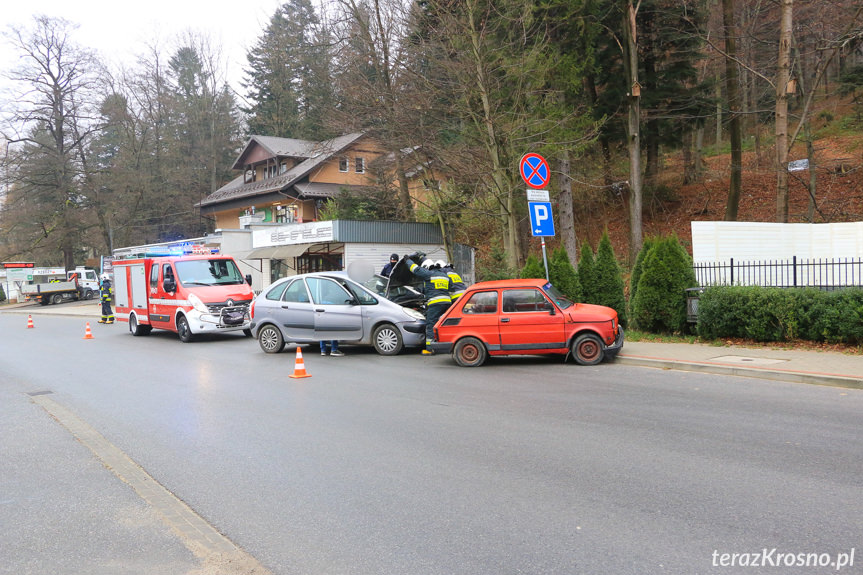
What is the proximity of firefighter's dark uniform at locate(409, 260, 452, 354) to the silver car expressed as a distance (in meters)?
0.44

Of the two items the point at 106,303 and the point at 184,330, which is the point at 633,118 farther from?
the point at 106,303

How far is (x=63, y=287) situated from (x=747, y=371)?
53.5 metres

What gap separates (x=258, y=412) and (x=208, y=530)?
3814mm

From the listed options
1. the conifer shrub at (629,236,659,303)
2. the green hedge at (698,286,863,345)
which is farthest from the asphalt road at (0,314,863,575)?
the conifer shrub at (629,236,659,303)

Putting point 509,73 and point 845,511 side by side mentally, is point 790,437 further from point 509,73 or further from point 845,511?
point 509,73

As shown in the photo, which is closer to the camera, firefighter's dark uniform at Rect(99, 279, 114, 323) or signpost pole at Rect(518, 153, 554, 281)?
signpost pole at Rect(518, 153, 554, 281)

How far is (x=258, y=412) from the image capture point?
8.26 metres

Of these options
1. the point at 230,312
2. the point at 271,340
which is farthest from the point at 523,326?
the point at 230,312

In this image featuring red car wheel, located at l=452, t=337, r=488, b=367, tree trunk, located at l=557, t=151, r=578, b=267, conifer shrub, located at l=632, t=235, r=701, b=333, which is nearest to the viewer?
red car wheel, located at l=452, t=337, r=488, b=367

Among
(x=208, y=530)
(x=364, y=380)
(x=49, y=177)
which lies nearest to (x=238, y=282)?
(x=364, y=380)

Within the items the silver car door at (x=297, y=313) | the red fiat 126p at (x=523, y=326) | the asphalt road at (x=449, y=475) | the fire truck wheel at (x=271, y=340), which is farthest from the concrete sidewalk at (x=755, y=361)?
the fire truck wheel at (x=271, y=340)

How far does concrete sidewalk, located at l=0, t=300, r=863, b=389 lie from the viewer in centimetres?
902

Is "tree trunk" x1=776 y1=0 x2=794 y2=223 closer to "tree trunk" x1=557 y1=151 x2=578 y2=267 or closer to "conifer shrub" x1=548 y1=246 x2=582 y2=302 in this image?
"tree trunk" x1=557 y1=151 x2=578 y2=267

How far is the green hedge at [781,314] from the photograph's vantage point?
10.7 m
